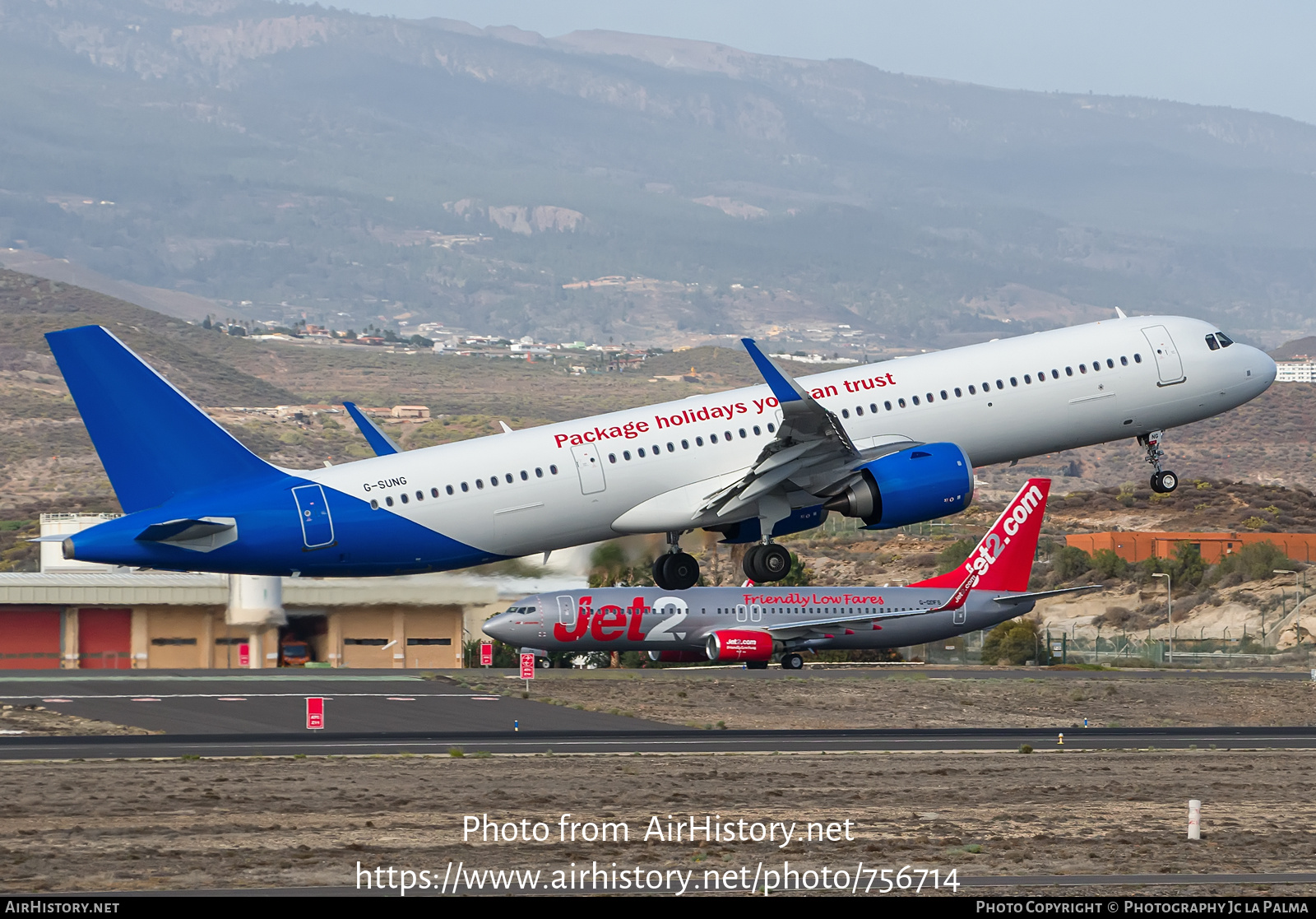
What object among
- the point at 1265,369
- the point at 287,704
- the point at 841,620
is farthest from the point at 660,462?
the point at 841,620

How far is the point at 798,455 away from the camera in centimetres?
4528

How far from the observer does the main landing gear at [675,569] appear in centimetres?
4809

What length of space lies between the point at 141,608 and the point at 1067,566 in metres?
59.2

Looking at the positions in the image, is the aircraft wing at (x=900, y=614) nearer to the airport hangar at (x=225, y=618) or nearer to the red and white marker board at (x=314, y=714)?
the airport hangar at (x=225, y=618)

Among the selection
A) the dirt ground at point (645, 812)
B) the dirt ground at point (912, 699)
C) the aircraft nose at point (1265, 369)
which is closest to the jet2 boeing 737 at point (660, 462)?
the aircraft nose at point (1265, 369)

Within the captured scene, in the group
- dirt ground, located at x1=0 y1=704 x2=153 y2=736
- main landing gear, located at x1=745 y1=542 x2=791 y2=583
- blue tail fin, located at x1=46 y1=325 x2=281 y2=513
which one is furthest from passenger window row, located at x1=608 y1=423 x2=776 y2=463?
dirt ground, located at x1=0 y1=704 x2=153 y2=736

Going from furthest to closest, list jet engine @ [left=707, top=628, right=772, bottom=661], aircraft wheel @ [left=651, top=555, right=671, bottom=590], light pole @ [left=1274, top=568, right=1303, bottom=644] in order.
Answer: light pole @ [left=1274, top=568, right=1303, bottom=644] < jet engine @ [left=707, top=628, right=772, bottom=661] < aircraft wheel @ [left=651, top=555, right=671, bottom=590]

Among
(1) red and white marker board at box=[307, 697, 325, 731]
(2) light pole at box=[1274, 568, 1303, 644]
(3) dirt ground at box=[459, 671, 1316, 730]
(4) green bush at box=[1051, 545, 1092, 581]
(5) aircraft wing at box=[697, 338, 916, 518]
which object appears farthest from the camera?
(4) green bush at box=[1051, 545, 1092, 581]

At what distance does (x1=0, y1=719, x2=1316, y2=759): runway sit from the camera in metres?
48.1

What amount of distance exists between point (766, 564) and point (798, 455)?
2.99 metres

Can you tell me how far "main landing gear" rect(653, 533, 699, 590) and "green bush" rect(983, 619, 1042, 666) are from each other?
155 ft

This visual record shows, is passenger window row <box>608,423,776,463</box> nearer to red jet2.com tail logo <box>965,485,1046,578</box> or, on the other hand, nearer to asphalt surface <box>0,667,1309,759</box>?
asphalt surface <box>0,667,1309,759</box>
